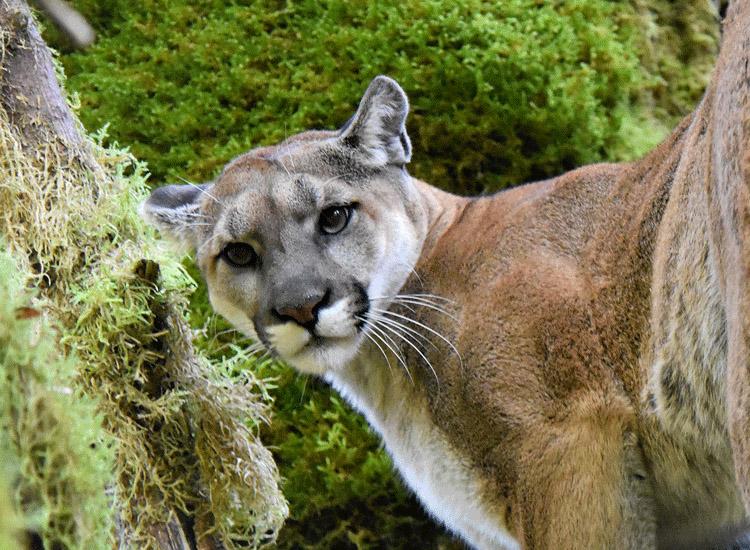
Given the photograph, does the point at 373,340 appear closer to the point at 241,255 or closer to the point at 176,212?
the point at 241,255

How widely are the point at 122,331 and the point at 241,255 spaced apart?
67cm

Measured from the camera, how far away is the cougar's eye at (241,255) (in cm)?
289

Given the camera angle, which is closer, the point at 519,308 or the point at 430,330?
the point at 519,308

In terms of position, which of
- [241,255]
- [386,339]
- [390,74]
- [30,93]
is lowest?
[386,339]

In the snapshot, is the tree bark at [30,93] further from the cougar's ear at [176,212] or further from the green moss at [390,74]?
the green moss at [390,74]

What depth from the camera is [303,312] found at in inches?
103

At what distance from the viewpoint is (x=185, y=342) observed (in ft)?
8.21

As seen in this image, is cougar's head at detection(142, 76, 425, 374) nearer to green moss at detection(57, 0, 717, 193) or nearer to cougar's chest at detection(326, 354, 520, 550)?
cougar's chest at detection(326, 354, 520, 550)

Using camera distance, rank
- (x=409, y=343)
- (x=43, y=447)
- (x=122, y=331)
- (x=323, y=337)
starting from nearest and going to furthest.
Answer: (x=43, y=447) < (x=122, y=331) < (x=323, y=337) < (x=409, y=343)

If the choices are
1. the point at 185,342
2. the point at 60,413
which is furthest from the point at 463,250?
the point at 60,413

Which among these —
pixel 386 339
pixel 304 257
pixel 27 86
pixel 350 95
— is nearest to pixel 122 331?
pixel 304 257

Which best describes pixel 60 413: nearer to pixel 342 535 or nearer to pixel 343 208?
pixel 343 208

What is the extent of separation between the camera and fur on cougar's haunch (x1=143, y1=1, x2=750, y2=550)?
2.11 metres

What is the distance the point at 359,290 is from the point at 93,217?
91cm
